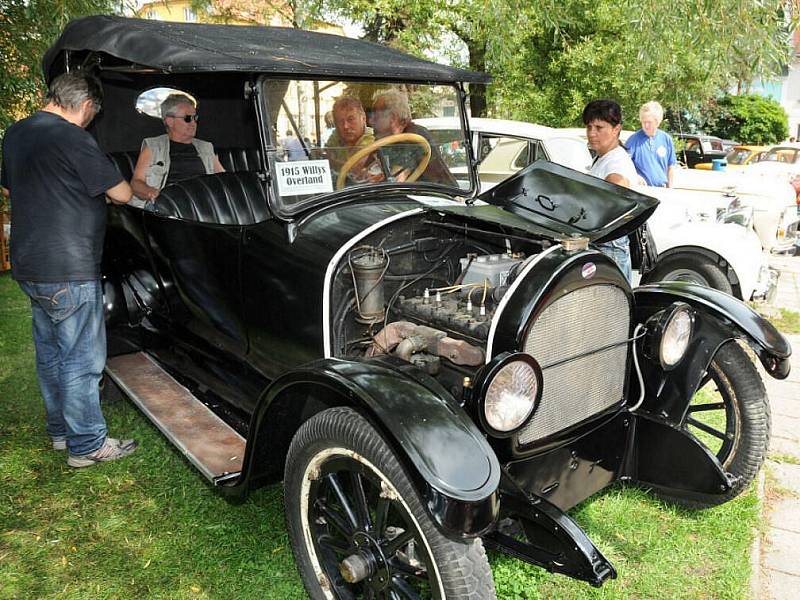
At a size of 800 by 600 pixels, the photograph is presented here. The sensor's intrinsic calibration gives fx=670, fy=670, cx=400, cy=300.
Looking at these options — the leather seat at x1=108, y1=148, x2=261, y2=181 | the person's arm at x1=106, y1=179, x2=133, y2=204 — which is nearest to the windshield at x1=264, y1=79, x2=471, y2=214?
the person's arm at x1=106, y1=179, x2=133, y2=204

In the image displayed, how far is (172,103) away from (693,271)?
173 inches

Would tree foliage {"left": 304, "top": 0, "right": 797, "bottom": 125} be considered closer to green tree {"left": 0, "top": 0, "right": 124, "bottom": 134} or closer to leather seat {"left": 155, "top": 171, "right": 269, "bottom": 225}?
green tree {"left": 0, "top": 0, "right": 124, "bottom": 134}

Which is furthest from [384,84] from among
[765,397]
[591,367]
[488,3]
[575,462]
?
[488,3]

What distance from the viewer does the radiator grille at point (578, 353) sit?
238cm

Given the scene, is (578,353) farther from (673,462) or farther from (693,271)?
(693,271)

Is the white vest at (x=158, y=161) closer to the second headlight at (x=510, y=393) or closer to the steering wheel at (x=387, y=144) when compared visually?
the steering wheel at (x=387, y=144)

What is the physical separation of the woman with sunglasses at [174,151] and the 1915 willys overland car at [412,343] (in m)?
0.47

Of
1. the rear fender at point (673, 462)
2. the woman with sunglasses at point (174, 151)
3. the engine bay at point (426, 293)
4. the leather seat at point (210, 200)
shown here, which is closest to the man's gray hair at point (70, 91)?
the leather seat at point (210, 200)

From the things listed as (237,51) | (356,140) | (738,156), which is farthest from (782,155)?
Result: (237,51)

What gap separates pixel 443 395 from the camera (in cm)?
208

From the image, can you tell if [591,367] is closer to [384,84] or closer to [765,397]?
[765,397]

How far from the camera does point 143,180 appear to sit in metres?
3.98

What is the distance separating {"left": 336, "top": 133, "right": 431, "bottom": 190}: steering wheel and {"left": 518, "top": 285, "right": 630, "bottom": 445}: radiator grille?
3.71ft

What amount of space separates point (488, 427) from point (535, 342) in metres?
0.39
